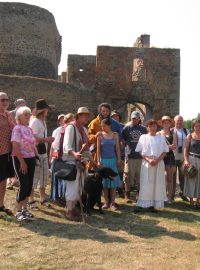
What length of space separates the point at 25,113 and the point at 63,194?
1543mm

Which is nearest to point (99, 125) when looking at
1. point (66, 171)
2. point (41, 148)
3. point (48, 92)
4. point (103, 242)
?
point (41, 148)

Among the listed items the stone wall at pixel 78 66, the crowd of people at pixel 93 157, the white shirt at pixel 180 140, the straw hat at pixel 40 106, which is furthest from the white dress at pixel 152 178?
the stone wall at pixel 78 66

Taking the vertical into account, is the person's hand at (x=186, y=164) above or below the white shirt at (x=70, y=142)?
below

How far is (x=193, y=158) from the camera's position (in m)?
8.14

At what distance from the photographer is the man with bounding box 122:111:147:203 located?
8172 mm

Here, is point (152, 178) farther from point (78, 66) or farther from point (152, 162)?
point (78, 66)

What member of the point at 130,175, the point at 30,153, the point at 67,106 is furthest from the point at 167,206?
the point at 67,106

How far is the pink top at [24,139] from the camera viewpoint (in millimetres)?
6242

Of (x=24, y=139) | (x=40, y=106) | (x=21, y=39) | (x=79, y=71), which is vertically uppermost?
(x=21, y=39)

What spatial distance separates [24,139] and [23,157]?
262 millimetres

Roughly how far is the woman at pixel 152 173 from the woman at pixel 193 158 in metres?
0.67

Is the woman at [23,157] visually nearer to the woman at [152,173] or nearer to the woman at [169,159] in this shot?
the woman at [152,173]

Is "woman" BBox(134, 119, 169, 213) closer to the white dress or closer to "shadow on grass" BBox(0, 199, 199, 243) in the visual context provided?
the white dress

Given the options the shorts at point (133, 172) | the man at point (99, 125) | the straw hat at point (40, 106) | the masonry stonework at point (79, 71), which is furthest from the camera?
the masonry stonework at point (79, 71)
